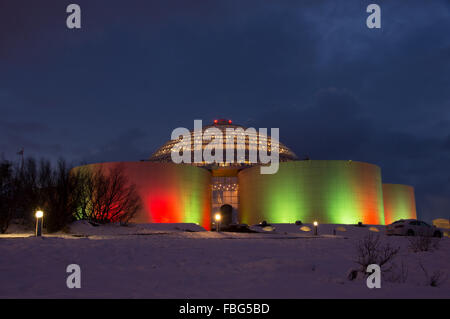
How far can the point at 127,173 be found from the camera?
177ft

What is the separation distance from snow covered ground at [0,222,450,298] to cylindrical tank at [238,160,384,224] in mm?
34527

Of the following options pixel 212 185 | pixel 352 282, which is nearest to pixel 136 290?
pixel 352 282

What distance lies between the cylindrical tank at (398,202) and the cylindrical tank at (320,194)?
32.4 feet

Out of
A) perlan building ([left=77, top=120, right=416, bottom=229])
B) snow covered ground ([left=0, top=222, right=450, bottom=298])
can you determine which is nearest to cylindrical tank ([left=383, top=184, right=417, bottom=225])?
perlan building ([left=77, top=120, right=416, bottom=229])

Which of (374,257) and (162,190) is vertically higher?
(162,190)

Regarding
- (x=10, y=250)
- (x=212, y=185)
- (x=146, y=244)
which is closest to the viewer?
(x=10, y=250)

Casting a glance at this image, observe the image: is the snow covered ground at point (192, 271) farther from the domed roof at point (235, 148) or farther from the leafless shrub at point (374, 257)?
the domed roof at point (235, 148)

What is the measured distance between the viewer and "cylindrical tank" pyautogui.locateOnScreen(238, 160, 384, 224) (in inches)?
2119
